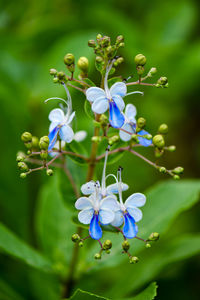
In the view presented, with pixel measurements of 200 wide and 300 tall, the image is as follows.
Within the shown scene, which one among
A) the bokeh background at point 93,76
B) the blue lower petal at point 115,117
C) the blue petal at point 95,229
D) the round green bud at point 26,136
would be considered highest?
the bokeh background at point 93,76

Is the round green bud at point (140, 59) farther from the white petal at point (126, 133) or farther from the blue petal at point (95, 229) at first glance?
the blue petal at point (95, 229)

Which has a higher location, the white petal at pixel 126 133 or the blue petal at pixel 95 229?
the white petal at pixel 126 133

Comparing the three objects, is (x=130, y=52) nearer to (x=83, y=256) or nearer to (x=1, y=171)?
(x=1, y=171)

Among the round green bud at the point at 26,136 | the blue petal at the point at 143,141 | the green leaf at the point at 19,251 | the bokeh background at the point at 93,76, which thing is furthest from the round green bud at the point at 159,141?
the bokeh background at the point at 93,76

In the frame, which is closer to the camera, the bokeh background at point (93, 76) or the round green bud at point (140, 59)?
the round green bud at point (140, 59)

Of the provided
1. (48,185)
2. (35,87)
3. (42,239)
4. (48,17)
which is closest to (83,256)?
(42,239)

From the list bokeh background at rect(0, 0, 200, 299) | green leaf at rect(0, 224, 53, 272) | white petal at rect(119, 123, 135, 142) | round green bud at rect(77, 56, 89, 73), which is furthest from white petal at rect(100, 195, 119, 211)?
bokeh background at rect(0, 0, 200, 299)

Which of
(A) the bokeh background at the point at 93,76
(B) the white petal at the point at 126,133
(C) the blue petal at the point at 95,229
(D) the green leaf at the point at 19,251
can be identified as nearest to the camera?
(C) the blue petal at the point at 95,229

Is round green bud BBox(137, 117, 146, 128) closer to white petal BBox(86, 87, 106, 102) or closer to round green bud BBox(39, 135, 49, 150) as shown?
white petal BBox(86, 87, 106, 102)
